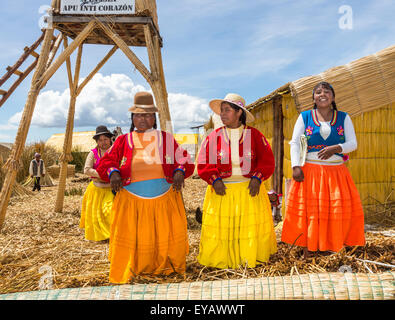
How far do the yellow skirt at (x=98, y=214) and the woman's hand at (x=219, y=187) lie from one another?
2430mm

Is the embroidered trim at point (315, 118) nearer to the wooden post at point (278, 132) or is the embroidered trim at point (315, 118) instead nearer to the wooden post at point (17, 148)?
the wooden post at point (278, 132)

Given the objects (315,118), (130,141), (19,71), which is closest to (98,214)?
(130,141)

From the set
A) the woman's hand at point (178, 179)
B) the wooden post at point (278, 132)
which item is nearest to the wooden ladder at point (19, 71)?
the wooden post at point (278, 132)

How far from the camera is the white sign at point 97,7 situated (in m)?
5.44

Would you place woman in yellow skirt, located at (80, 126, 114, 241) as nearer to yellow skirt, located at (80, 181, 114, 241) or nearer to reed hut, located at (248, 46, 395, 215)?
yellow skirt, located at (80, 181, 114, 241)

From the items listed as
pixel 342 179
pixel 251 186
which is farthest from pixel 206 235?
pixel 342 179

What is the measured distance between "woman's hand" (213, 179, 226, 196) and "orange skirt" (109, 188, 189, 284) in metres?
0.49

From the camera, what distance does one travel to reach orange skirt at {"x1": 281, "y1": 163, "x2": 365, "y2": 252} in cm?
305

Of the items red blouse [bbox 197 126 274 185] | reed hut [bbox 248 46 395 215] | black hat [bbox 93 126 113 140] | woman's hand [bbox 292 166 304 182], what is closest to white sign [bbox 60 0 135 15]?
black hat [bbox 93 126 113 140]

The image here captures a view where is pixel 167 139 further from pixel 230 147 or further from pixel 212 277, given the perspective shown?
pixel 212 277

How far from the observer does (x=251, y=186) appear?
2.95 meters

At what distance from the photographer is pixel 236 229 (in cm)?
305
